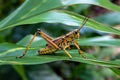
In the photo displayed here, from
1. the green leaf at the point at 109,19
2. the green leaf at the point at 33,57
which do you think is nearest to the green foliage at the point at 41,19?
the green leaf at the point at 33,57

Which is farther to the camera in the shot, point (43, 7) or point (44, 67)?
point (44, 67)

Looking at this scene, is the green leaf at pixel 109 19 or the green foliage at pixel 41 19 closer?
the green foliage at pixel 41 19

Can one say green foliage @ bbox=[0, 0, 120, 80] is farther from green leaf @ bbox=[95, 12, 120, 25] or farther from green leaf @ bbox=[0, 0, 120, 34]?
green leaf @ bbox=[95, 12, 120, 25]

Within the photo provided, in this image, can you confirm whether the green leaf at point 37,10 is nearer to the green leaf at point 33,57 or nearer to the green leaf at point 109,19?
the green leaf at point 33,57

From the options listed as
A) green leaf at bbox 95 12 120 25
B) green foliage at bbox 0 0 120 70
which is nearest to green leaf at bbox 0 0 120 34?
green foliage at bbox 0 0 120 70

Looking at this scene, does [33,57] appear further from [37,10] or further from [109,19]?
[109,19]

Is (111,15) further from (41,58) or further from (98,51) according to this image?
(41,58)

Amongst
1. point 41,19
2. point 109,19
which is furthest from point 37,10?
point 109,19

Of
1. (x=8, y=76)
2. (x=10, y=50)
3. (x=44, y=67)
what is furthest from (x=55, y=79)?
(x=10, y=50)

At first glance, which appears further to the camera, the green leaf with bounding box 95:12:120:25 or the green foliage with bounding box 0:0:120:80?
the green leaf with bounding box 95:12:120:25

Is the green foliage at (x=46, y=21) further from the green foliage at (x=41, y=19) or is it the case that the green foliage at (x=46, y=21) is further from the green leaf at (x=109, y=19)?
the green leaf at (x=109, y=19)

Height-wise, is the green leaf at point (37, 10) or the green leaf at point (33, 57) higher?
the green leaf at point (37, 10)
